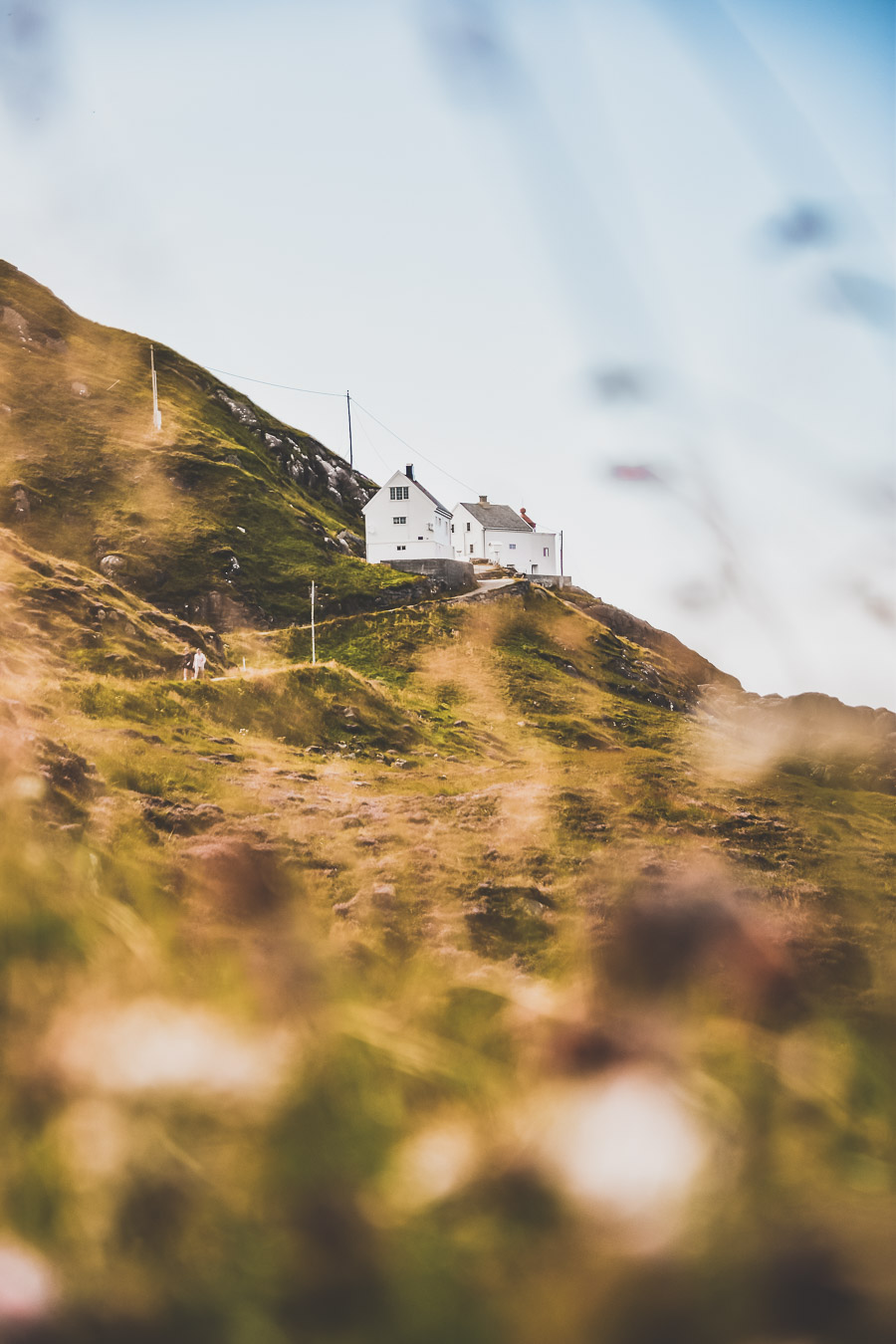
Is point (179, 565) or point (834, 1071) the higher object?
point (179, 565)

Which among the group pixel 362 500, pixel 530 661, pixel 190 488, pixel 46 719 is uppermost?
pixel 362 500

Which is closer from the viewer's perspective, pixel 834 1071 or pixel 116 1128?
pixel 116 1128

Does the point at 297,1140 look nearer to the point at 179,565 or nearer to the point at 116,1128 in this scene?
the point at 116,1128

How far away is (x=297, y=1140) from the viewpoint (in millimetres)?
1069

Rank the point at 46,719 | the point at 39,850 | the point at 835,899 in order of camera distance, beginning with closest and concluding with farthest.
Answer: the point at 39,850 < the point at 835,899 < the point at 46,719

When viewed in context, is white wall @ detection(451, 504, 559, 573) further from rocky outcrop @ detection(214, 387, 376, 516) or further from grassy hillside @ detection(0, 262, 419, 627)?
rocky outcrop @ detection(214, 387, 376, 516)

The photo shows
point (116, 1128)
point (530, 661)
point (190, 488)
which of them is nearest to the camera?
point (116, 1128)

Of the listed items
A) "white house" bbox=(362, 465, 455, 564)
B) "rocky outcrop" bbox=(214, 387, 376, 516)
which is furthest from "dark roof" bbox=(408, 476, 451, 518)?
"rocky outcrop" bbox=(214, 387, 376, 516)

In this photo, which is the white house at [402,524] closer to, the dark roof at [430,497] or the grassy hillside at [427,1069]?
the dark roof at [430,497]

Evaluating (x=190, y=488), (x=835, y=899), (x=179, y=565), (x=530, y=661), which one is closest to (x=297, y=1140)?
(x=835, y=899)

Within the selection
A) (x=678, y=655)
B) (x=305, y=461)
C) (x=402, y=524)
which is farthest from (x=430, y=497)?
(x=678, y=655)

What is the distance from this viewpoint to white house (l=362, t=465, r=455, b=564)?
41500mm

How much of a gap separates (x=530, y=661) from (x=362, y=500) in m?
61.6

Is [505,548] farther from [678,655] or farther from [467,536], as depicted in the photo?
[678,655]
